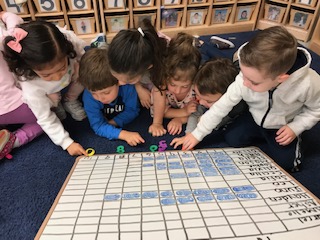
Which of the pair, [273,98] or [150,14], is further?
[150,14]

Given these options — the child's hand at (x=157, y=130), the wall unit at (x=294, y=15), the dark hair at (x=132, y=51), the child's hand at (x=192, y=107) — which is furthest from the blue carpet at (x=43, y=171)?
the wall unit at (x=294, y=15)

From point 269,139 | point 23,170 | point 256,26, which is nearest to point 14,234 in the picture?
point 23,170

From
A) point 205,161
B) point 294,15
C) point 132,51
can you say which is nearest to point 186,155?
point 205,161

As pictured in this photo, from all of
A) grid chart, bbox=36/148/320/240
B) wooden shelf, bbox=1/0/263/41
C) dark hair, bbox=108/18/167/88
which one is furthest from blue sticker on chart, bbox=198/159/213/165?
wooden shelf, bbox=1/0/263/41

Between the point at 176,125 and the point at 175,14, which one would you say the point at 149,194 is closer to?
the point at 176,125

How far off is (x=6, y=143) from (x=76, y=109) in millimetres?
311

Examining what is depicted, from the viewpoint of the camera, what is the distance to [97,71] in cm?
93

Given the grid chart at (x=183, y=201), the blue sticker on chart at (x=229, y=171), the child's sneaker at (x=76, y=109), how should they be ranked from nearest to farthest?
the grid chart at (x=183, y=201)
the blue sticker on chart at (x=229, y=171)
the child's sneaker at (x=76, y=109)

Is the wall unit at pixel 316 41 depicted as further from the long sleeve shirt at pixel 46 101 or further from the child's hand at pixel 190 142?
the long sleeve shirt at pixel 46 101

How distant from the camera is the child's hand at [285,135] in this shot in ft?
2.92

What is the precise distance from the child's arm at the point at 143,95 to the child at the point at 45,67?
252 millimetres

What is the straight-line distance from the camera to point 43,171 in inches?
39.4

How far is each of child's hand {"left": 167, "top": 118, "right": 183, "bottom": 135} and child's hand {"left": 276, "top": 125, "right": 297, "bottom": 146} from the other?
402mm

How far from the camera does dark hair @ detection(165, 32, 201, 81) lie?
96 cm
